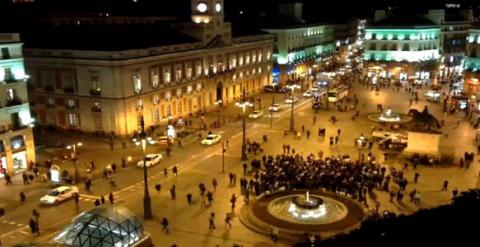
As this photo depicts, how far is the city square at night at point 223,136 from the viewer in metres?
34.0

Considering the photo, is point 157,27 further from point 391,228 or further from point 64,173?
point 391,228

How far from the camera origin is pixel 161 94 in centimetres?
6694

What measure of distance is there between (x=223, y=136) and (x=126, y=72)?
13.3 metres

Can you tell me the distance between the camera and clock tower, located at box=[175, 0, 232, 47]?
75.8 meters

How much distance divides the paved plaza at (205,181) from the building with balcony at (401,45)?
39.9 metres

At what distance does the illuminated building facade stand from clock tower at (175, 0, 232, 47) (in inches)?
1543

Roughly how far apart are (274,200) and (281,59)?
69.2 m

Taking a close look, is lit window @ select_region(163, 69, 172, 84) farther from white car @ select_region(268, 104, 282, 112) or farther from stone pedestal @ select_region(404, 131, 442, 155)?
stone pedestal @ select_region(404, 131, 442, 155)

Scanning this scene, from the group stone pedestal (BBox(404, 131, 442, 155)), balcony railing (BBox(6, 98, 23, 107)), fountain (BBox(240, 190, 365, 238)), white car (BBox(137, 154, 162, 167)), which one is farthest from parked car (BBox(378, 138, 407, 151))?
balcony railing (BBox(6, 98, 23, 107))

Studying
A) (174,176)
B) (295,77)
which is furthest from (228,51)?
(174,176)

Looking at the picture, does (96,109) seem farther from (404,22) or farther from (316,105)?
(404,22)

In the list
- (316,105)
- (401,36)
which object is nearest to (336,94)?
(316,105)

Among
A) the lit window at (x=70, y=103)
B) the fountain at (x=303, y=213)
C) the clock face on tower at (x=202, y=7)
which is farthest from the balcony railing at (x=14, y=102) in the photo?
the clock face on tower at (x=202, y=7)

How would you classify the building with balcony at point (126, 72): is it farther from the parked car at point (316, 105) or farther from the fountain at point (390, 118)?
the fountain at point (390, 118)
